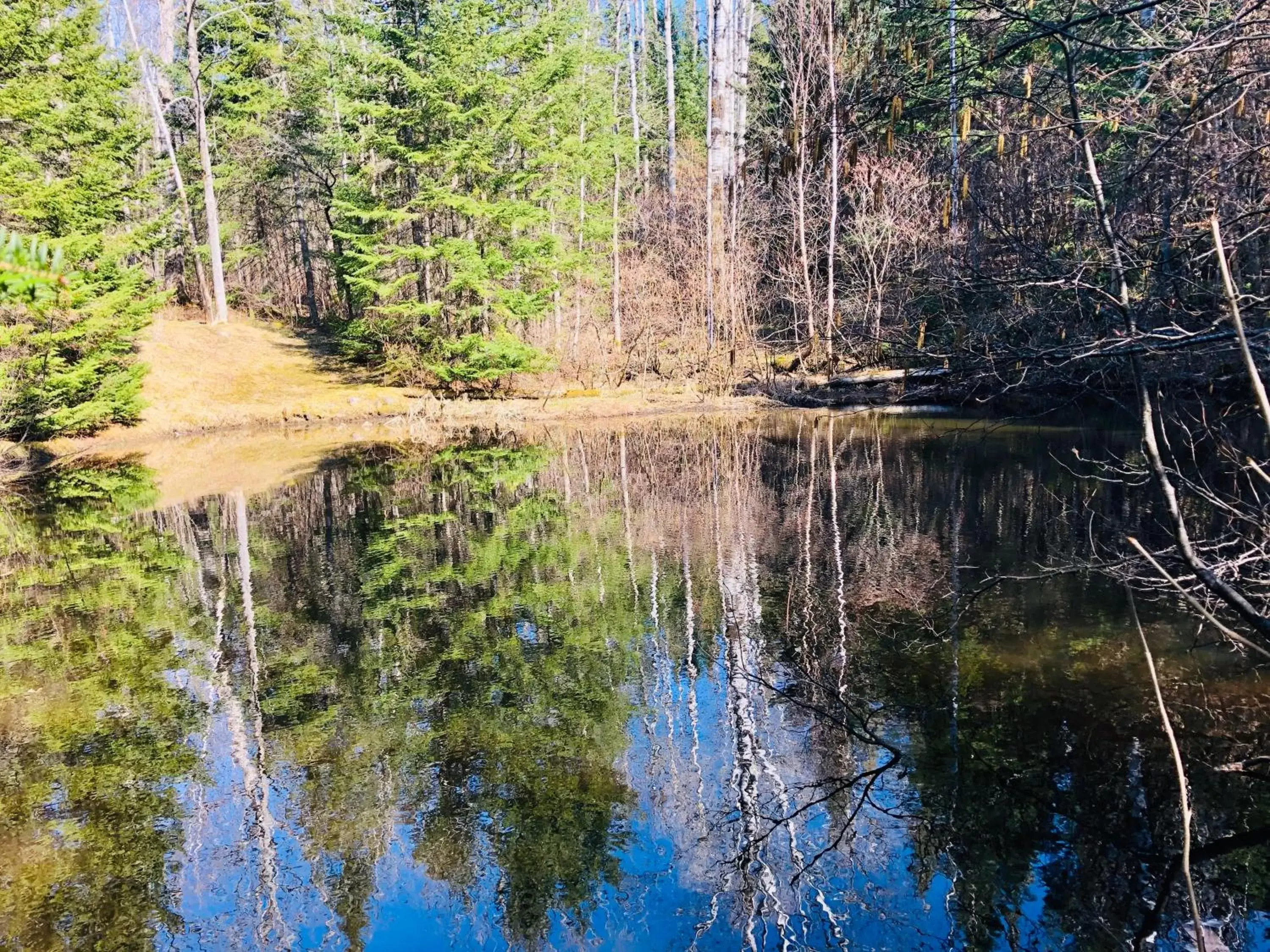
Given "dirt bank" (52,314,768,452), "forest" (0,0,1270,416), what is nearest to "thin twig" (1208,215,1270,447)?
"forest" (0,0,1270,416)

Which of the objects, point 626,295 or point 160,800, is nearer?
point 160,800

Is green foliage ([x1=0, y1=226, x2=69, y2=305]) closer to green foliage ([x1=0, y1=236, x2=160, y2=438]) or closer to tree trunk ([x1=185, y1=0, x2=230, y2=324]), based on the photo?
green foliage ([x1=0, y1=236, x2=160, y2=438])

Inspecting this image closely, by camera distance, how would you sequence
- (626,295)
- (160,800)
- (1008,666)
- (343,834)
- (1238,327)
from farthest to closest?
(626,295) < (1008,666) < (160,800) < (343,834) < (1238,327)

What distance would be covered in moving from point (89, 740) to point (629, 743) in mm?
3919

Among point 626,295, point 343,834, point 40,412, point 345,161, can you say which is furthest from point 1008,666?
point 345,161

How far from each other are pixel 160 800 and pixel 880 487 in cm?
1040

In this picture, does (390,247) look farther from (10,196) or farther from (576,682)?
(576,682)

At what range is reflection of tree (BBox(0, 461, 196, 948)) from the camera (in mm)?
4883

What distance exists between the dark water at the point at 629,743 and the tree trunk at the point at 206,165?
746 inches

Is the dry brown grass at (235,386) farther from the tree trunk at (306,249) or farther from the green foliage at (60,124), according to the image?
the tree trunk at (306,249)

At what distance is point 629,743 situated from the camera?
20.8 feet

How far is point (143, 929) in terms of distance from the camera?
183 inches

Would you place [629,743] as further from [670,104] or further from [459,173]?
[670,104]

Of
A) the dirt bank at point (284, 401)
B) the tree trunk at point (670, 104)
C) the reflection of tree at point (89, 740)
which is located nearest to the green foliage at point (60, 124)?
the dirt bank at point (284, 401)
